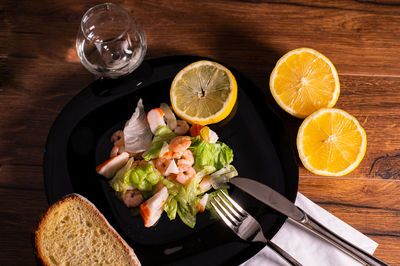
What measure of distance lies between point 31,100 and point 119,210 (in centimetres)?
78

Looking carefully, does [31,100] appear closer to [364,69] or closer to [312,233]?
[312,233]

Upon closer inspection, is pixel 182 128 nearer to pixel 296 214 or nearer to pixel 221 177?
pixel 221 177

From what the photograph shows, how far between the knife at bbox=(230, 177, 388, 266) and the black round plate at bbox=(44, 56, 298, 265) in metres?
0.05

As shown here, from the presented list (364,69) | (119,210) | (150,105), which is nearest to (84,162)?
(119,210)

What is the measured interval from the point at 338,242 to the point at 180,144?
88 cm

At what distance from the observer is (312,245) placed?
5.79 ft

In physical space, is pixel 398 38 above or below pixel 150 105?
above

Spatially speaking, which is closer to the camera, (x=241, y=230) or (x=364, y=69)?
(x=241, y=230)

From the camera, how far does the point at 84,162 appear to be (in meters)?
1.82

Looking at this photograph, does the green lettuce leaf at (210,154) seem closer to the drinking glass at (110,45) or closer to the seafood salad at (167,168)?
the seafood salad at (167,168)

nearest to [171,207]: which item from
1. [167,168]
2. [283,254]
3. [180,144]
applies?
[167,168]

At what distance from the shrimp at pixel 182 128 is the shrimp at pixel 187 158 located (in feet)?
0.38

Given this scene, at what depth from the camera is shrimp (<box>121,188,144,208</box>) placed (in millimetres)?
1716

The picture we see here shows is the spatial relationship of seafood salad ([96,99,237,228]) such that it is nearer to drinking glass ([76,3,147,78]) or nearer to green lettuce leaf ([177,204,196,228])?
green lettuce leaf ([177,204,196,228])
